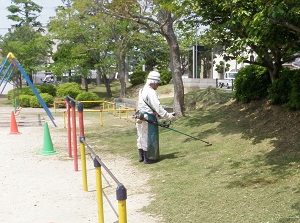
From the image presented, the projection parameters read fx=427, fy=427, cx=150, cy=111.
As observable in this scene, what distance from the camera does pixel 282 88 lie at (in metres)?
9.24

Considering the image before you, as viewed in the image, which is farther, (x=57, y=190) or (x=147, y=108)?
(x=147, y=108)

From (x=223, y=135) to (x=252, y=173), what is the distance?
3.06 meters

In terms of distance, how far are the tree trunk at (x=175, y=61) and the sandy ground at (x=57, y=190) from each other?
498 cm

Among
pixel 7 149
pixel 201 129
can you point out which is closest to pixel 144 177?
pixel 201 129

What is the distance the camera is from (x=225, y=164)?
6824 millimetres

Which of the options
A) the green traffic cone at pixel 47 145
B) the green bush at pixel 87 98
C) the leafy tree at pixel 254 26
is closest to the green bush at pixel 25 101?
the green bush at pixel 87 98

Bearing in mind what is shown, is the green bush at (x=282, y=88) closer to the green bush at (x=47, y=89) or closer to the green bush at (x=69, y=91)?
the green bush at (x=69, y=91)

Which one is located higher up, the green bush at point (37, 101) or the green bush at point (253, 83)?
the green bush at point (253, 83)

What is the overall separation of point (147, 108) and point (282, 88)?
3.41 metres

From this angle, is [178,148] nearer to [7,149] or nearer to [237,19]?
[237,19]

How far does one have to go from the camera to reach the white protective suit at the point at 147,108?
7395 millimetres

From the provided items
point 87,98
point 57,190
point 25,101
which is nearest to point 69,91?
point 87,98

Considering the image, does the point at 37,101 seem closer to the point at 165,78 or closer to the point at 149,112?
the point at 165,78

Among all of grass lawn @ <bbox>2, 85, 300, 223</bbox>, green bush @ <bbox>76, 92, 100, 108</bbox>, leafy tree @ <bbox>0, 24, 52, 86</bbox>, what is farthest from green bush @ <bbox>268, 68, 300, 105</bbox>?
leafy tree @ <bbox>0, 24, 52, 86</bbox>
